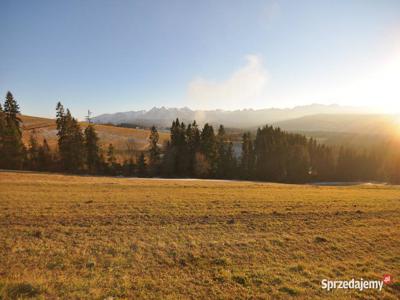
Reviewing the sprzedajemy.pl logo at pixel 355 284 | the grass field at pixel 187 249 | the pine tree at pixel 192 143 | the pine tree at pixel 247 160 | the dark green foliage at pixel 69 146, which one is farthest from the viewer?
the pine tree at pixel 247 160

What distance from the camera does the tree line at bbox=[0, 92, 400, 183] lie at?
149ft

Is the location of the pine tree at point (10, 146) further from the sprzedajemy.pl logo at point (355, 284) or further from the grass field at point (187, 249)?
the sprzedajemy.pl logo at point (355, 284)

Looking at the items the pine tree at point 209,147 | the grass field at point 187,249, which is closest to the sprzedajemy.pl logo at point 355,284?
the grass field at point 187,249

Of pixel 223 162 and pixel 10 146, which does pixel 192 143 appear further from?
pixel 10 146

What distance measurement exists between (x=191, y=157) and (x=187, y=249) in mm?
42451

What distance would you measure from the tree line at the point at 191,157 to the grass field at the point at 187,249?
33.7m

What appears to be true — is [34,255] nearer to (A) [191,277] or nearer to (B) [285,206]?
(A) [191,277]

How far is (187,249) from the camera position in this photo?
30.6 feet

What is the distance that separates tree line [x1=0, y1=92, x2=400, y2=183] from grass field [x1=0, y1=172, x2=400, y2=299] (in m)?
33.7

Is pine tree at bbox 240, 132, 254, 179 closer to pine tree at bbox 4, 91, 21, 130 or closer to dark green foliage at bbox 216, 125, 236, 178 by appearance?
dark green foliage at bbox 216, 125, 236, 178

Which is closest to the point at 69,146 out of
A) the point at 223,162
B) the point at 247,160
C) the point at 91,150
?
Result: the point at 91,150

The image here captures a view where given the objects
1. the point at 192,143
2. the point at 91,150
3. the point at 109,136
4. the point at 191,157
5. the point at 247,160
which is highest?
the point at 109,136

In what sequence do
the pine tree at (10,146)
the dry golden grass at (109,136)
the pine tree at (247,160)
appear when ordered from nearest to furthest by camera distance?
the pine tree at (10,146)
the pine tree at (247,160)
the dry golden grass at (109,136)

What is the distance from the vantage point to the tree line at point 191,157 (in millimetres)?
45312
